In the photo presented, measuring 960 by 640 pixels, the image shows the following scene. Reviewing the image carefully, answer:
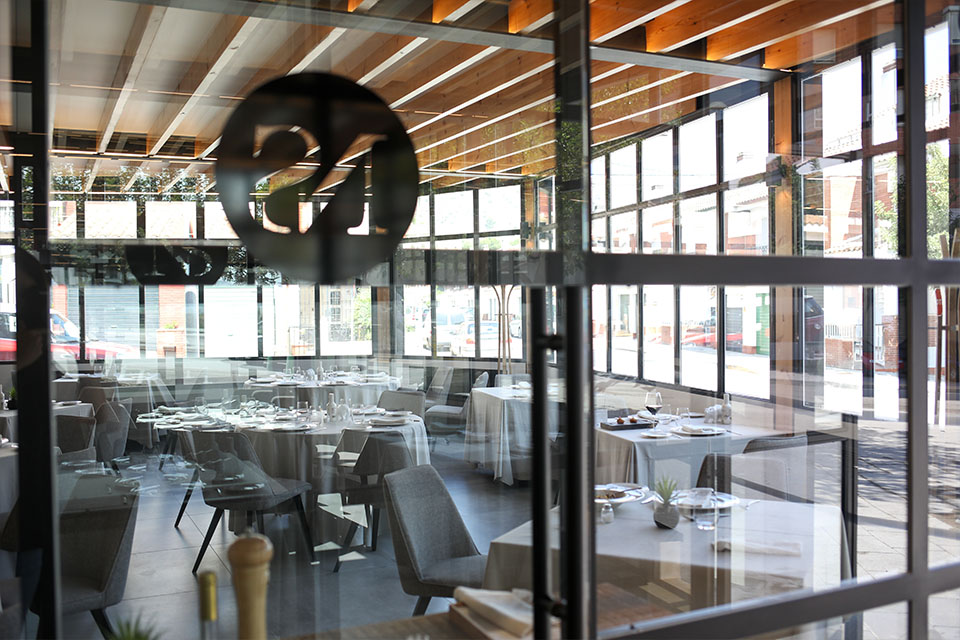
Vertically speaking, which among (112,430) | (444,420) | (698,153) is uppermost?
(698,153)

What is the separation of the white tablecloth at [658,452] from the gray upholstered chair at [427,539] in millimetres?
779

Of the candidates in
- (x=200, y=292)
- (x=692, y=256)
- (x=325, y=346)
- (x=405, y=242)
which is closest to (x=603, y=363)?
(x=692, y=256)

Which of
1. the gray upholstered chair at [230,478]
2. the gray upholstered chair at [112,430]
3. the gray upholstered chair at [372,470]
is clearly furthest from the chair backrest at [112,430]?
the gray upholstered chair at [372,470]

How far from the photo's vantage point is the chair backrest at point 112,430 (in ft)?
13.2

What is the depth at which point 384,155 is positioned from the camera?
5.84 feet

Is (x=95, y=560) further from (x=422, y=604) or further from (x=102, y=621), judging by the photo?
(x=422, y=604)

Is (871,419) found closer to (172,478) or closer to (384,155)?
(384,155)

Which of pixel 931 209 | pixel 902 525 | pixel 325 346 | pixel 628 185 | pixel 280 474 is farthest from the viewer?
pixel 280 474

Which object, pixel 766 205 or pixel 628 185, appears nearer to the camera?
pixel 628 185

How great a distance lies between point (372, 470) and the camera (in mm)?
3430

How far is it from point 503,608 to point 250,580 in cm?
58

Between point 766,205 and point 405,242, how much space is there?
1125 millimetres

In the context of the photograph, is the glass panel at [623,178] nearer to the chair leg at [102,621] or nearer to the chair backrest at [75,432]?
the chair leg at [102,621]

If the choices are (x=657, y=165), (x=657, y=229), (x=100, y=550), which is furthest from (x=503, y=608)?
(x=100, y=550)
